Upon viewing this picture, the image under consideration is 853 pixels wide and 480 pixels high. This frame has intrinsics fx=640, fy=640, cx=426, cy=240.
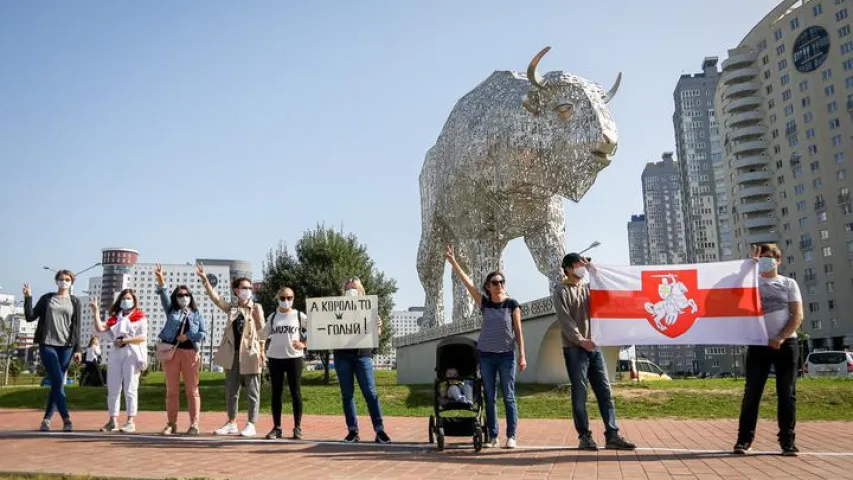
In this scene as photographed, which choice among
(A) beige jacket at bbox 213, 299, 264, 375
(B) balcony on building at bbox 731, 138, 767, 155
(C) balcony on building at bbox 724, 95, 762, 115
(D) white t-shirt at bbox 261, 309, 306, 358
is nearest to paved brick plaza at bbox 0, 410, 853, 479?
(A) beige jacket at bbox 213, 299, 264, 375

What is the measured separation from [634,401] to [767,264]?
5718 mm

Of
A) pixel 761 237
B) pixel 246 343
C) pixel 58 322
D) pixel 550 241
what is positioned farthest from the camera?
pixel 761 237

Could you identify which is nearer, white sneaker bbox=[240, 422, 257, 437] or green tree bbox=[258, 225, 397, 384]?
white sneaker bbox=[240, 422, 257, 437]

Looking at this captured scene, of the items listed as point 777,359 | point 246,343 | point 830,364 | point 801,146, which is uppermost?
point 801,146

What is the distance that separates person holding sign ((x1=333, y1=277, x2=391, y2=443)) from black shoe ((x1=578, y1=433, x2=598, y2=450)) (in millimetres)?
2113

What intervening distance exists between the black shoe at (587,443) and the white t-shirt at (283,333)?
3426 mm

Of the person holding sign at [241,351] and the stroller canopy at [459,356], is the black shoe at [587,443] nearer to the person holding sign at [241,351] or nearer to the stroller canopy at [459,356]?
the stroller canopy at [459,356]

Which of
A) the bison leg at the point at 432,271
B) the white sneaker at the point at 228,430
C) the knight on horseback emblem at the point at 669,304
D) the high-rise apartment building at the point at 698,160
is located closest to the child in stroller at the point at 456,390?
the knight on horseback emblem at the point at 669,304

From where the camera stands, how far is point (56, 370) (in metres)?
8.06

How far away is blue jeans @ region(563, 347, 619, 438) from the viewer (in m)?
6.30

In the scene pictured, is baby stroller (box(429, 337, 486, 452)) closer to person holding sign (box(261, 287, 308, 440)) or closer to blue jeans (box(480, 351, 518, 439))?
blue jeans (box(480, 351, 518, 439))

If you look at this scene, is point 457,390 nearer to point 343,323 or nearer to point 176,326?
point 343,323

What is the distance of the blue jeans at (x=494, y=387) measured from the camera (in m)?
6.52

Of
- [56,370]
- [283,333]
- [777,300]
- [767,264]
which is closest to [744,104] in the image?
[767,264]
